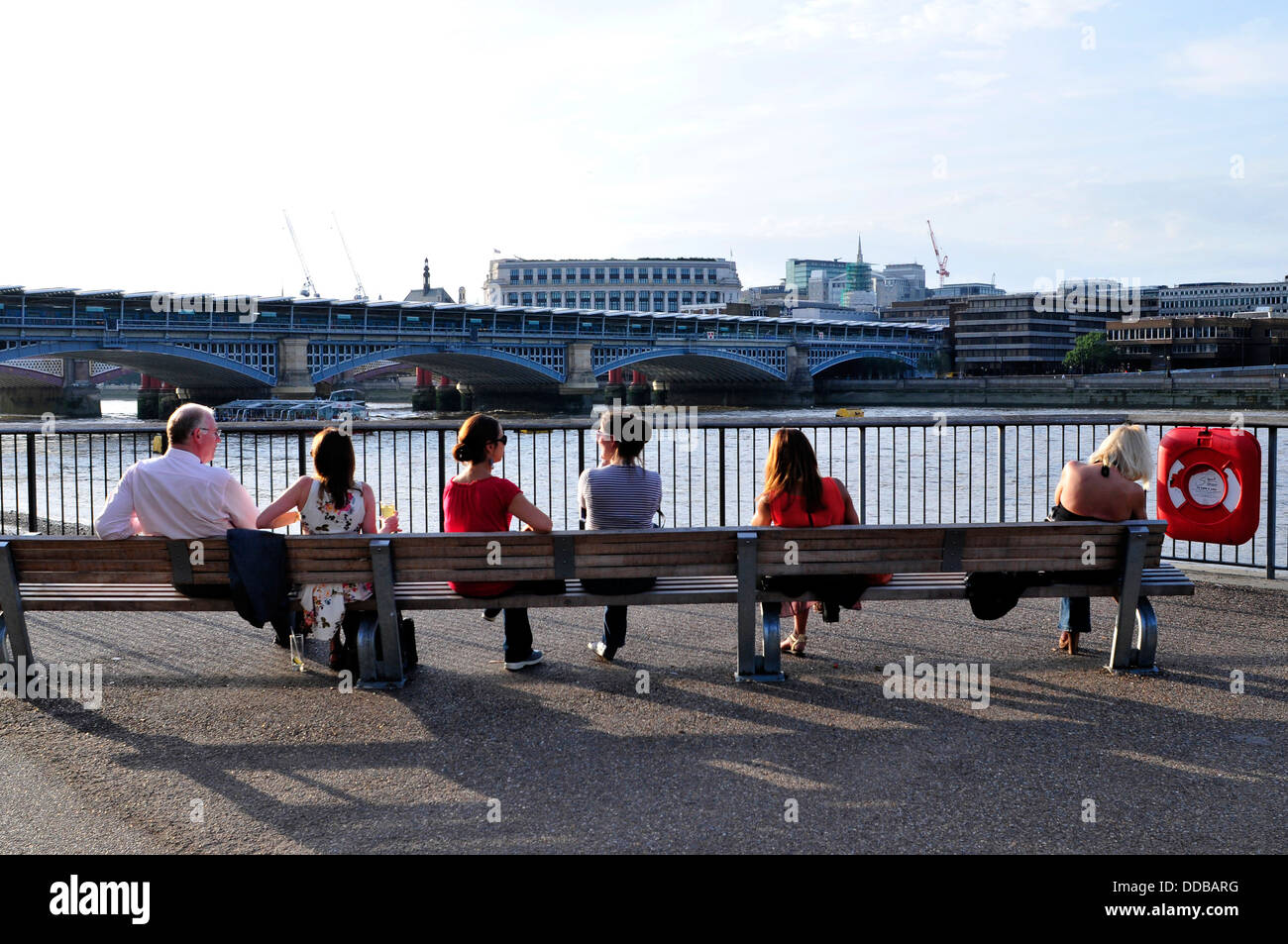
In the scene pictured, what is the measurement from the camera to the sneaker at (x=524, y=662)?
5270mm

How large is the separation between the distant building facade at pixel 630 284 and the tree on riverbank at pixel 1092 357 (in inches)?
2129

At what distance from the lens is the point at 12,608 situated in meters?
5.00

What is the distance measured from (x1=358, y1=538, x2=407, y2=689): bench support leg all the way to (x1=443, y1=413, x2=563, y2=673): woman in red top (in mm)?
457

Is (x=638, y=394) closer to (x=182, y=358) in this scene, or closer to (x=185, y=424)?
(x=182, y=358)

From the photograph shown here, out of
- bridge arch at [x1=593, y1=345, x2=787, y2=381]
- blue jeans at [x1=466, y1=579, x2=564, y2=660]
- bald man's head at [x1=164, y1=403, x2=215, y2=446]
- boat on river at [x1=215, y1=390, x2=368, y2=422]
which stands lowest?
blue jeans at [x1=466, y1=579, x2=564, y2=660]

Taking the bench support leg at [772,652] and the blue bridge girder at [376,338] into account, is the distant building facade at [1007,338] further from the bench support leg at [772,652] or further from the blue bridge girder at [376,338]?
the bench support leg at [772,652]

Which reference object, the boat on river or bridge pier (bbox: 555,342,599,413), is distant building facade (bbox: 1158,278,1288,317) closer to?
bridge pier (bbox: 555,342,599,413)

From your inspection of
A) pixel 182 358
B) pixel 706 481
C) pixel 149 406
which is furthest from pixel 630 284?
pixel 706 481

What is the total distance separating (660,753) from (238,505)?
6.78 feet

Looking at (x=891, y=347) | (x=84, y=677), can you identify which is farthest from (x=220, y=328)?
(x=891, y=347)

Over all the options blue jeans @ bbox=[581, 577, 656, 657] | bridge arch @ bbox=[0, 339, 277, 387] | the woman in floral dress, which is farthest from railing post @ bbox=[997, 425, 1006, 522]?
bridge arch @ bbox=[0, 339, 277, 387]

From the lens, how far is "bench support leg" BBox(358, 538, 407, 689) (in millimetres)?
4898

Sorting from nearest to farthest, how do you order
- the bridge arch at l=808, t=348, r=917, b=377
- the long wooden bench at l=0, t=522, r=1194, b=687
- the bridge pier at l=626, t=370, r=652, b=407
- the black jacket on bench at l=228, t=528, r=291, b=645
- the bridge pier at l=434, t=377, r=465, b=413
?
the black jacket on bench at l=228, t=528, r=291, b=645
the long wooden bench at l=0, t=522, r=1194, b=687
the bridge pier at l=434, t=377, r=465, b=413
the bridge pier at l=626, t=370, r=652, b=407
the bridge arch at l=808, t=348, r=917, b=377

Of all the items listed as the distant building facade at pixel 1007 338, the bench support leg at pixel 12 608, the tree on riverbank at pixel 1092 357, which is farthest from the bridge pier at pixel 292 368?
the distant building facade at pixel 1007 338
